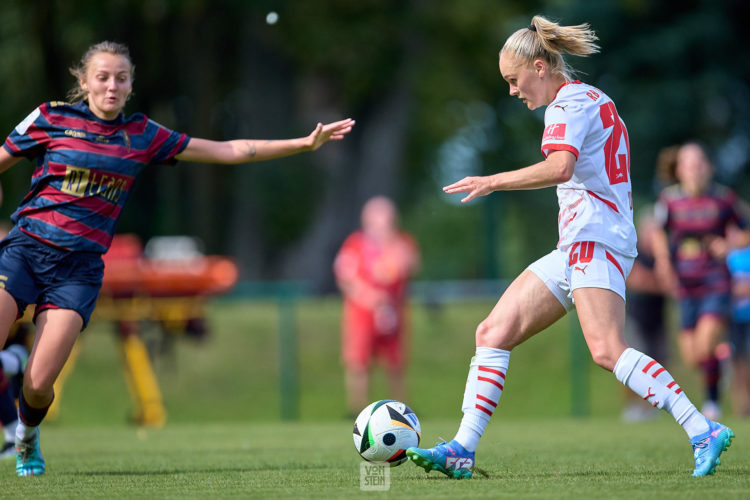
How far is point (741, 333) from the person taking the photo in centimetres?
1245

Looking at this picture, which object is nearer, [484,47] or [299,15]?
[299,15]

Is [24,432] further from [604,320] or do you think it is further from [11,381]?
[604,320]

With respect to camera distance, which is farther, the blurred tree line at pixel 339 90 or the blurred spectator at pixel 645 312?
the blurred tree line at pixel 339 90

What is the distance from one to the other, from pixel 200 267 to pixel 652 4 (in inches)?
571

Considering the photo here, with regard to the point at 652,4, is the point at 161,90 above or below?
below

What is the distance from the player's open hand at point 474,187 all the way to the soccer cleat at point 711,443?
1.58 m

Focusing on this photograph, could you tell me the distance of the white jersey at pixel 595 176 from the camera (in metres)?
5.49

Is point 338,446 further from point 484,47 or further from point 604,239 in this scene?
point 484,47

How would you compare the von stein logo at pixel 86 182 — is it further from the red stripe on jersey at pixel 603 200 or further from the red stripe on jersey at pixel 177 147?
the red stripe on jersey at pixel 603 200

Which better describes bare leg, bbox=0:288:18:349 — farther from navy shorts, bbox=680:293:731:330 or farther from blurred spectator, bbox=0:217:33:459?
navy shorts, bbox=680:293:731:330

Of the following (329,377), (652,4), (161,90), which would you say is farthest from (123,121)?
(652,4)

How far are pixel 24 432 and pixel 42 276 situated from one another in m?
0.90

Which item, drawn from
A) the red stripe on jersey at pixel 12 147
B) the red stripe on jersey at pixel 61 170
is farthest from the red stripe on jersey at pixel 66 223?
the red stripe on jersey at pixel 12 147

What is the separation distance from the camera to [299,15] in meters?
22.9
